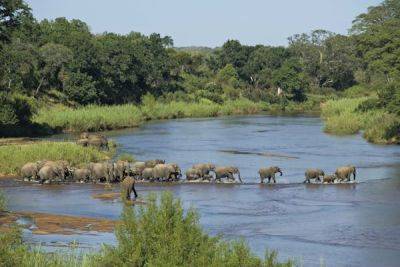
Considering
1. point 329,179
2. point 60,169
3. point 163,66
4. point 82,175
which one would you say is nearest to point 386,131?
point 329,179

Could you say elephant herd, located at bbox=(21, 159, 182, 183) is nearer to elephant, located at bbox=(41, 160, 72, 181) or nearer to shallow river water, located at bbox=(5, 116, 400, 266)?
elephant, located at bbox=(41, 160, 72, 181)

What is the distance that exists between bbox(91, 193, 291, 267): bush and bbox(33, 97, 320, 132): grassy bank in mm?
43483

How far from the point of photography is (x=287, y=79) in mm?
99812

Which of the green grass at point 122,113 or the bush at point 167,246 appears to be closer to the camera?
the bush at point 167,246

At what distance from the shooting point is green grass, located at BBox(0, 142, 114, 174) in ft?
117

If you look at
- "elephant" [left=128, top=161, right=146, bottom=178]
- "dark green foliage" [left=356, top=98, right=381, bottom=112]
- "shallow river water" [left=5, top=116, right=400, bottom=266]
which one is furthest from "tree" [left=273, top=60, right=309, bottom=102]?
"elephant" [left=128, top=161, right=146, bottom=178]

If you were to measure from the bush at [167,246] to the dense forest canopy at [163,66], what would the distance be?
33916 millimetres

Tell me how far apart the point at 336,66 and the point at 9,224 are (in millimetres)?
94445

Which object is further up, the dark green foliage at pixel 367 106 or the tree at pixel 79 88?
the tree at pixel 79 88

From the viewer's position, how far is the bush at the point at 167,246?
12867 millimetres

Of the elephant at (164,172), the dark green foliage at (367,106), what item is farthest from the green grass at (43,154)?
the dark green foliage at (367,106)

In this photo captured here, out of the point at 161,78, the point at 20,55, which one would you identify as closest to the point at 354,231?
the point at 20,55

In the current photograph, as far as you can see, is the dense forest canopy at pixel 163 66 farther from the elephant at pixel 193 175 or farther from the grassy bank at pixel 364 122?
the elephant at pixel 193 175

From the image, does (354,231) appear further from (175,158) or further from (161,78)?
(161,78)
